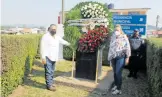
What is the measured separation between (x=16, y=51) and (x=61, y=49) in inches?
239

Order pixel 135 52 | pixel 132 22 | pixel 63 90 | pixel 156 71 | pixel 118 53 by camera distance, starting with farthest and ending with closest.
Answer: pixel 132 22
pixel 135 52
pixel 63 90
pixel 118 53
pixel 156 71

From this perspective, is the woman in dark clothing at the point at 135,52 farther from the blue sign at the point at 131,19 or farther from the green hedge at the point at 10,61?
the green hedge at the point at 10,61

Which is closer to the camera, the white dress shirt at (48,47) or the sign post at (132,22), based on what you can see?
the white dress shirt at (48,47)

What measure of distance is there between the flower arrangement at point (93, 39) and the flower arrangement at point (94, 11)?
1.11 m

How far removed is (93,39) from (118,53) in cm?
102

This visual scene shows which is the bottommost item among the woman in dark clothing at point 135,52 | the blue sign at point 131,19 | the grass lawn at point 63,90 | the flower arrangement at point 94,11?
the grass lawn at point 63,90

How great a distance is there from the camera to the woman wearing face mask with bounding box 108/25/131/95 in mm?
6555

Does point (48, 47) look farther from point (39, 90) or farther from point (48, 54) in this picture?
point (39, 90)

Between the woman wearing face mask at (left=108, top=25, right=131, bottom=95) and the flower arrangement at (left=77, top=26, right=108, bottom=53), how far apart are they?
1.87 feet

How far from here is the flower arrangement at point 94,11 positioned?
848 cm

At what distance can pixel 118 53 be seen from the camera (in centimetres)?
656

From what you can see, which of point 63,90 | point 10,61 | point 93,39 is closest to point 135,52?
point 93,39

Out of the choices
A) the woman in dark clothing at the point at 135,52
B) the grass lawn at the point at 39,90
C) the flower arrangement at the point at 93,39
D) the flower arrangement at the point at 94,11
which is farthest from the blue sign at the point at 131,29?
the grass lawn at the point at 39,90

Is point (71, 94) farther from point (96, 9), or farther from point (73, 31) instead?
point (96, 9)
